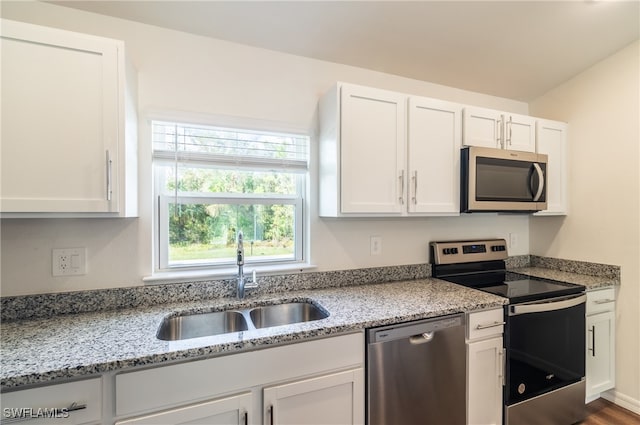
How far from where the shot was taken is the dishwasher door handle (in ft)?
4.82

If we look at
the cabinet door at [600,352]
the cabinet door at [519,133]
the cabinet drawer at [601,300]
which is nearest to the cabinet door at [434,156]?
the cabinet door at [519,133]

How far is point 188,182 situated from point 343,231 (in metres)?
1.01

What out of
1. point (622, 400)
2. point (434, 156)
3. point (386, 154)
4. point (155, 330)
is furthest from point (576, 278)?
point (155, 330)

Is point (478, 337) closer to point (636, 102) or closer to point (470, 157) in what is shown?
point (470, 157)

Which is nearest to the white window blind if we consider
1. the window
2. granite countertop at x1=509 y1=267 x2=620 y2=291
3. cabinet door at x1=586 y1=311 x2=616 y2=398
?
the window

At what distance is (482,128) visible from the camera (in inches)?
81.8

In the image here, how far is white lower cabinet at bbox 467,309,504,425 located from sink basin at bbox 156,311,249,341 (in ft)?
3.93

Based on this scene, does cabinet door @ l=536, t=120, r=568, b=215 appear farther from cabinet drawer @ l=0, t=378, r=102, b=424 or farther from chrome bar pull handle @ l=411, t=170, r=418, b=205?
cabinet drawer @ l=0, t=378, r=102, b=424

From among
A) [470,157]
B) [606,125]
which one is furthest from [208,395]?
[606,125]

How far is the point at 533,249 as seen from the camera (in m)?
2.75

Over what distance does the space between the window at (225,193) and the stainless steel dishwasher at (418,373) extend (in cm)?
83

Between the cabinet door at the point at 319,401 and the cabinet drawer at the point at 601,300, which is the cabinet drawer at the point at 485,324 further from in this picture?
the cabinet drawer at the point at 601,300

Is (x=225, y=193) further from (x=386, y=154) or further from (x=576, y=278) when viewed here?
(x=576, y=278)

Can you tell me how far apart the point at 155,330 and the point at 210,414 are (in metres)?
0.40
